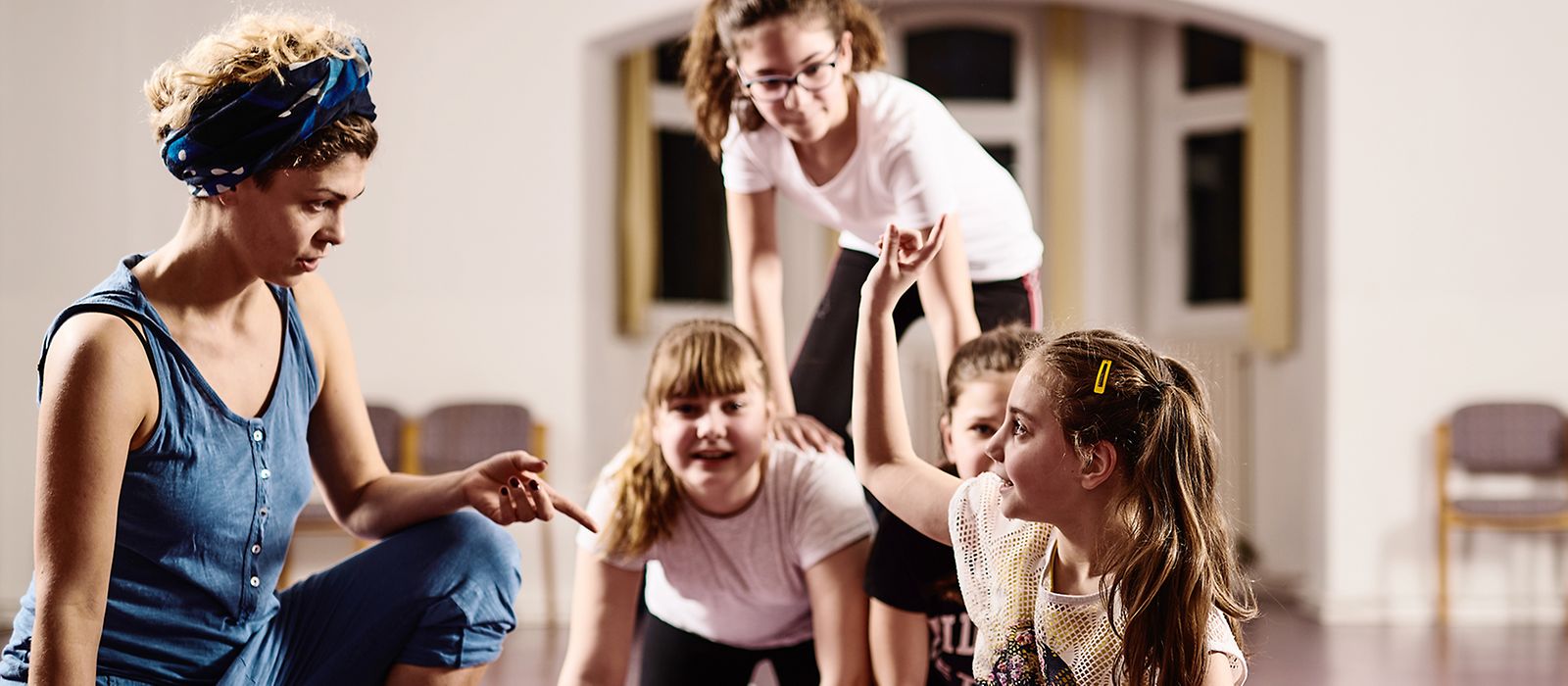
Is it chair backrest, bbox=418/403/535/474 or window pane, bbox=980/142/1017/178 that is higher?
window pane, bbox=980/142/1017/178

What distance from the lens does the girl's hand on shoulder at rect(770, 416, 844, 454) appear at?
214 centimetres

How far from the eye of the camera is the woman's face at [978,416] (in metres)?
1.87

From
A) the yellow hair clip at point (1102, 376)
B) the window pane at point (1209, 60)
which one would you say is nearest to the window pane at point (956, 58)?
the window pane at point (1209, 60)

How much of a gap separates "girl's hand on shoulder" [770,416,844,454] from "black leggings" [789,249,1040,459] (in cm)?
24

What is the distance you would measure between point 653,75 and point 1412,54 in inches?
118

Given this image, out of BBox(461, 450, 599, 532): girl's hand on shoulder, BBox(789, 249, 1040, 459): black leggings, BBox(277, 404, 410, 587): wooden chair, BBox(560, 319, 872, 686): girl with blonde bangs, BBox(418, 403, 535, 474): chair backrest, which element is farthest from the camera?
BBox(418, 403, 535, 474): chair backrest

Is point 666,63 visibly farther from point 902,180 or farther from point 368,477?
point 368,477

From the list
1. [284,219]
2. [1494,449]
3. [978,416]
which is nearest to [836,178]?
[978,416]

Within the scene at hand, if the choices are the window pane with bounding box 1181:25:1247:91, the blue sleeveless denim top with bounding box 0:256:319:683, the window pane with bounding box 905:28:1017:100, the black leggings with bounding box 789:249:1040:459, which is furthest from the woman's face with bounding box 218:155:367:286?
the window pane with bounding box 1181:25:1247:91

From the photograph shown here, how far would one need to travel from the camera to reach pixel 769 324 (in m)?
2.44

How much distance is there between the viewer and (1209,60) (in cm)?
636

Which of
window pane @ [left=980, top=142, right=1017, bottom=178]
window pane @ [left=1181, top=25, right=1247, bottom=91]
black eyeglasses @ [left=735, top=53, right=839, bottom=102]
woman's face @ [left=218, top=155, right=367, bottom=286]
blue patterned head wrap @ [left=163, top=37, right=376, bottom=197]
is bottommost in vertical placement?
woman's face @ [left=218, top=155, right=367, bottom=286]

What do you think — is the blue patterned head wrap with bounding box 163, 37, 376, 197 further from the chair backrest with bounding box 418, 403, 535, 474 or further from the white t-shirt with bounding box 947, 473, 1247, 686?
the chair backrest with bounding box 418, 403, 535, 474

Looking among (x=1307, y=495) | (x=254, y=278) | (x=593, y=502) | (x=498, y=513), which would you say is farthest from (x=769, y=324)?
(x=1307, y=495)
